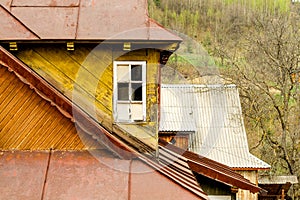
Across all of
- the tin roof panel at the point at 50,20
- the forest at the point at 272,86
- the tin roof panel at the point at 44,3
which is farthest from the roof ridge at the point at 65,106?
the forest at the point at 272,86

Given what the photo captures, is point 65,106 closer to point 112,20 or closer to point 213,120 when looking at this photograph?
point 112,20

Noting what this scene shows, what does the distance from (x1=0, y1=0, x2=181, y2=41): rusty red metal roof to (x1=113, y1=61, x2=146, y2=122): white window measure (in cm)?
50

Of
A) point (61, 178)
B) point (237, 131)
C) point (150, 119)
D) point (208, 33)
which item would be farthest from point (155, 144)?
point (208, 33)

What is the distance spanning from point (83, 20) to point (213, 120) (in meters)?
14.4

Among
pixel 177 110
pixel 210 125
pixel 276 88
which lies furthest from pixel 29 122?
pixel 276 88

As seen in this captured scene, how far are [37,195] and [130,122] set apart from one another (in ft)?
6.32

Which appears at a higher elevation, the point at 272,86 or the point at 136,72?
the point at 136,72

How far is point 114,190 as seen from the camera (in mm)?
6410

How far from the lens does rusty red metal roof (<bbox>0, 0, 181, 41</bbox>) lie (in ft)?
24.6

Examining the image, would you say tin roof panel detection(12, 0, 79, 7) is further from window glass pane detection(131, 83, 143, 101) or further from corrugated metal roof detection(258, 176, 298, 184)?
corrugated metal roof detection(258, 176, 298, 184)

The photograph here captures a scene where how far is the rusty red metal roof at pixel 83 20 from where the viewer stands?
7488 millimetres

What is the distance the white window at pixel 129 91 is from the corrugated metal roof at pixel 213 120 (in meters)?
12.7

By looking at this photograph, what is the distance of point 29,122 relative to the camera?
668 centimetres

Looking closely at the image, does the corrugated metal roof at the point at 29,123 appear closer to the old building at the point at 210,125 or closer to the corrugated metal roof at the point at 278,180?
the old building at the point at 210,125
